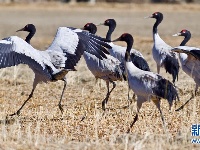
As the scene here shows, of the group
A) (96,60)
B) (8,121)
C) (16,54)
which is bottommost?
(8,121)

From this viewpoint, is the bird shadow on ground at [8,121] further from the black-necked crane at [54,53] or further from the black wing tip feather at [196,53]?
the black wing tip feather at [196,53]

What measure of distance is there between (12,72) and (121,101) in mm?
3820

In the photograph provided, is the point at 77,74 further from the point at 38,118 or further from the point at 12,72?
the point at 38,118

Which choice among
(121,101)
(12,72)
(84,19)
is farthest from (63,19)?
(121,101)

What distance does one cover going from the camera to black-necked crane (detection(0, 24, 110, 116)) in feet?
35.6

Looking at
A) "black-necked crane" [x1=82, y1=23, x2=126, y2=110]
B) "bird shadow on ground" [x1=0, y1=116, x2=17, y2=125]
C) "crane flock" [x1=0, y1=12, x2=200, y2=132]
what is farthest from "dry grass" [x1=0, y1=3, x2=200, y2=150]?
"black-necked crane" [x1=82, y1=23, x2=126, y2=110]

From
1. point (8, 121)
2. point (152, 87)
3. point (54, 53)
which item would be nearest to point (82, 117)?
point (8, 121)

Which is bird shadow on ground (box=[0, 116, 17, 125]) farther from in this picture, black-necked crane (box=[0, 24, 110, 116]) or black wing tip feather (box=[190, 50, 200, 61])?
black wing tip feather (box=[190, 50, 200, 61])

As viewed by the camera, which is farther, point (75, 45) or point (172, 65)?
point (172, 65)

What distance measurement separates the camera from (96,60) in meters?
12.5

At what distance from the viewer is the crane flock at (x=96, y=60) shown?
9922 millimetres

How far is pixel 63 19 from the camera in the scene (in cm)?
3391

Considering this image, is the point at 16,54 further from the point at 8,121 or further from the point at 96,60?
the point at 96,60

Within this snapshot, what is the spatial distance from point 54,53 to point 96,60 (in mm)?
1164
